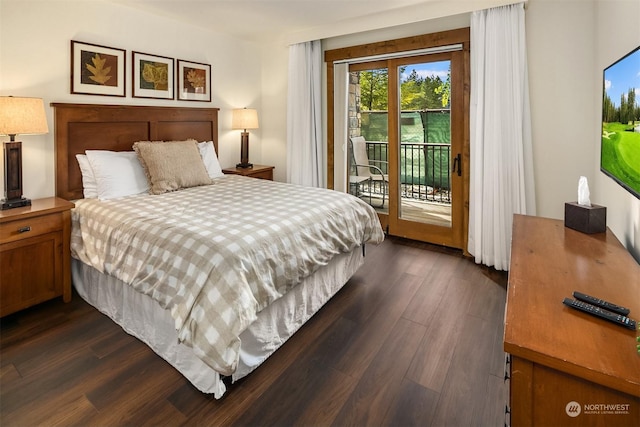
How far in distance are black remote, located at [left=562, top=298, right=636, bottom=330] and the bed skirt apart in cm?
140

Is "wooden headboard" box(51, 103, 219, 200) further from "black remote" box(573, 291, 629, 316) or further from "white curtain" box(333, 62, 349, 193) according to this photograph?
"black remote" box(573, 291, 629, 316)

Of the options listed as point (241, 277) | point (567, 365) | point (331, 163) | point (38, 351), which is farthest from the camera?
point (331, 163)

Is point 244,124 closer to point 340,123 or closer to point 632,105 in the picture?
point 340,123

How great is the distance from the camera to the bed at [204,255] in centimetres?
158

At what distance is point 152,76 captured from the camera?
351 centimetres

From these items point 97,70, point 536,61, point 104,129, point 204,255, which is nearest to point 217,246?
point 204,255

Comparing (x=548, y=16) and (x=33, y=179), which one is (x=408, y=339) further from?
(x=33, y=179)

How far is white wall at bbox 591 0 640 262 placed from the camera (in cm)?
164

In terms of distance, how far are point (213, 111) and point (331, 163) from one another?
5.27 ft

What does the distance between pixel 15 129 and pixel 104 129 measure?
866 millimetres

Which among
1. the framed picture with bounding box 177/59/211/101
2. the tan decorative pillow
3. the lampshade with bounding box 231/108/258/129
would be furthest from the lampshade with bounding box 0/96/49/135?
the lampshade with bounding box 231/108/258/129

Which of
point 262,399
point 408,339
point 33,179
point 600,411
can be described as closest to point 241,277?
point 262,399

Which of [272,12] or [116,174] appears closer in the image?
[116,174]

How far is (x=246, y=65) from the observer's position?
4.57 meters
